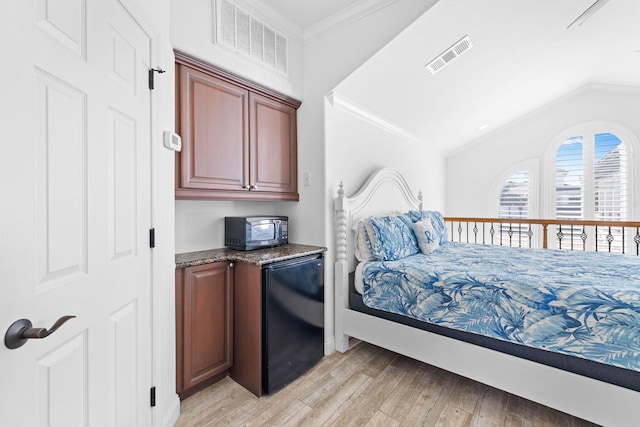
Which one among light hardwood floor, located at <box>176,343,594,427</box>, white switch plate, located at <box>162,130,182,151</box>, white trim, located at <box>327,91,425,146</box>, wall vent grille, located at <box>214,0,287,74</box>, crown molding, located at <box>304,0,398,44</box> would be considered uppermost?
crown molding, located at <box>304,0,398,44</box>

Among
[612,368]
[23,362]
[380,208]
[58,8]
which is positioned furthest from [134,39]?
[612,368]

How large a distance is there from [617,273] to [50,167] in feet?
10.3

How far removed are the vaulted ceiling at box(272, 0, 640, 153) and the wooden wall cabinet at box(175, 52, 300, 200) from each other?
71 centimetres

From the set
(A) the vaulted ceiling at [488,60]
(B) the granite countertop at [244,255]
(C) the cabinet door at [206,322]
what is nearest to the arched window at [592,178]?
(A) the vaulted ceiling at [488,60]

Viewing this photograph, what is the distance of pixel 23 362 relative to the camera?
765 millimetres

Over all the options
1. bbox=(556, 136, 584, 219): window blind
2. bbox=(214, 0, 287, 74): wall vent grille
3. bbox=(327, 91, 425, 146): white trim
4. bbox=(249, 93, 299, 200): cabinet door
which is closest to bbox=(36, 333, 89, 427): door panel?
bbox=(249, 93, 299, 200): cabinet door

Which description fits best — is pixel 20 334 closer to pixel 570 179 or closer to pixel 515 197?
pixel 515 197

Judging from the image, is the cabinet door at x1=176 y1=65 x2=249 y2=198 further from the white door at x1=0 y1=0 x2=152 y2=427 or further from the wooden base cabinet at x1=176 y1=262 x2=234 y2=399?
the wooden base cabinet at x1=176 y1=262 x2=234 y2=399

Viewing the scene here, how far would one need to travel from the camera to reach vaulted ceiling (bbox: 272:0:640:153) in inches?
94.1

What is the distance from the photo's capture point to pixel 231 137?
7.11ft

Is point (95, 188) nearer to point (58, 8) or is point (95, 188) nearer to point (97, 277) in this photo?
point (97, 277)

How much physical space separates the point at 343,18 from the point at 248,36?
2.66 feet

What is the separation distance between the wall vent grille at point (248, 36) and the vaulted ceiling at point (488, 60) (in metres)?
0.26

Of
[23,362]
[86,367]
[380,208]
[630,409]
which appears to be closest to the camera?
[23,362]
